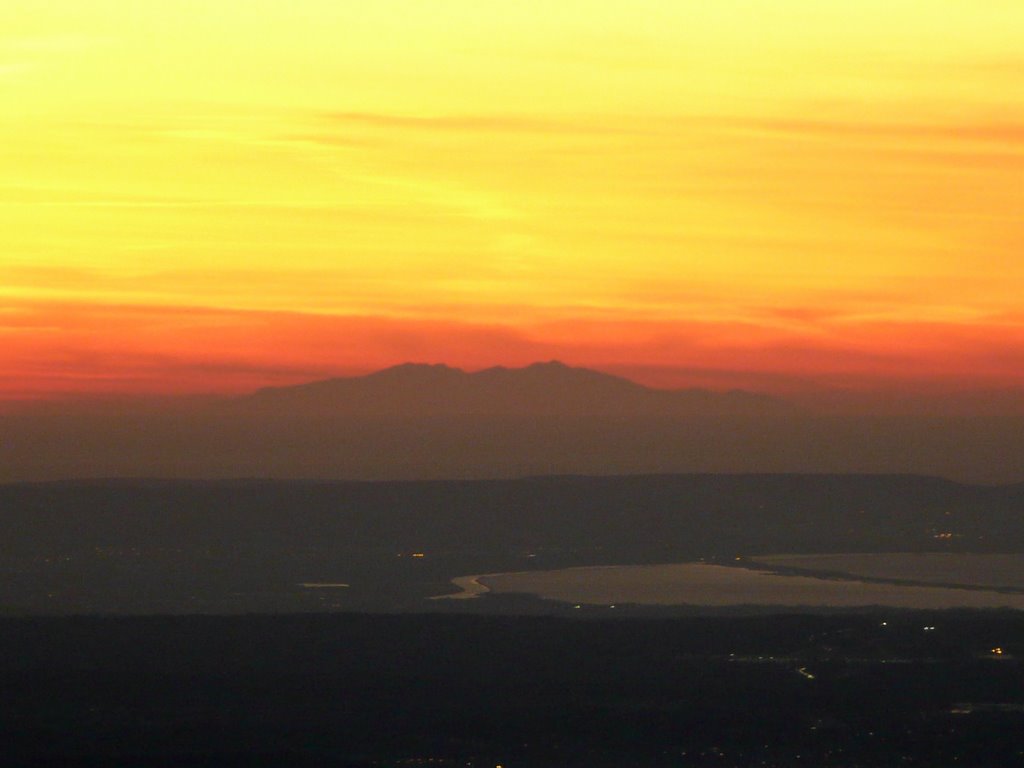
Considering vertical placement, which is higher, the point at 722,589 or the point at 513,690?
the point at 722,589

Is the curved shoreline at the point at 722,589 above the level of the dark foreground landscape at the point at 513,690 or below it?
above

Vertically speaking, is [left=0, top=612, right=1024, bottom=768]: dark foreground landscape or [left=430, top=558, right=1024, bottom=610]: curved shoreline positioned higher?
[left=430, top=558, right=1024, bottom=610]: curved shoreline

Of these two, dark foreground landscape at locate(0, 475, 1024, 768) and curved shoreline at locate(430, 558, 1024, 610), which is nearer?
dark foreground landscape at locate(0, 475, 1024, 768)

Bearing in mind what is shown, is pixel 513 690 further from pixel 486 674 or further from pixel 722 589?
pixel 722 589

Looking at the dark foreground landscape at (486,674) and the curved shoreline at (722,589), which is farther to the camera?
the curved shoreline at (722,589)

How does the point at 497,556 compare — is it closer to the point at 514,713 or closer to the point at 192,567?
the point at 192,567

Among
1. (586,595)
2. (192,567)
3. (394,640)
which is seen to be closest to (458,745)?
(394,640)

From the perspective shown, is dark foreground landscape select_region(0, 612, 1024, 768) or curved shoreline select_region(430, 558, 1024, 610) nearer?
dark foreground landscape select_region(0, 612, 1024, 768)

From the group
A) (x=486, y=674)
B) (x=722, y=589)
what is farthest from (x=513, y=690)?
(x=722, y=589)
